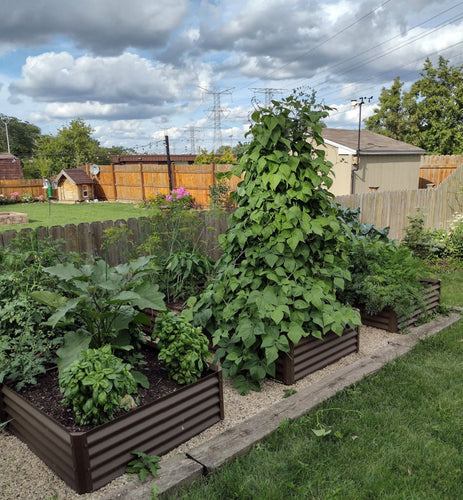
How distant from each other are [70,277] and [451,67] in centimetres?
2808

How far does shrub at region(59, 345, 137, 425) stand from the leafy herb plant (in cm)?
41

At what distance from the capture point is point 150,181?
66.7ft

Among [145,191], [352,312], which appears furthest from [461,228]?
[145,191]

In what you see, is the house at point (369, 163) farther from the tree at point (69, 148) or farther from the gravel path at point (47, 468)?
the tree at point (69, 148)

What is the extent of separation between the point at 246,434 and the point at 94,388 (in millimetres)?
927

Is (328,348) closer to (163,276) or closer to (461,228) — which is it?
(163,276)

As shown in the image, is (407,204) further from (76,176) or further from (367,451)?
(76,176)

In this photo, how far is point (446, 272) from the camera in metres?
6.54

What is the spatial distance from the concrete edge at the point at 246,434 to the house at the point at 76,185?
899 inches

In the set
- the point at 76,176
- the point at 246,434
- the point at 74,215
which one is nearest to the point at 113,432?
the point at 246,434

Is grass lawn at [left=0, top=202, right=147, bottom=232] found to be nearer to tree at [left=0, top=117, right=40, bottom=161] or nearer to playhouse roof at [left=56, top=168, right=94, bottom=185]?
playhouse roof at [left=56, top=168, right=94, bottom=185]

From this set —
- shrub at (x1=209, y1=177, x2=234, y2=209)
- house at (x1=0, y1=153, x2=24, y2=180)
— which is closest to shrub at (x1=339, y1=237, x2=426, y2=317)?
shrub at (x1=209, y1=177, x2=234, y2=209)

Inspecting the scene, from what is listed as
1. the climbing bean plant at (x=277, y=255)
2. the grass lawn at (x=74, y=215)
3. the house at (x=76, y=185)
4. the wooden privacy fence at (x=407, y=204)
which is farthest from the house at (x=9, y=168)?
the climbing bean plant at (x=277, y=255)

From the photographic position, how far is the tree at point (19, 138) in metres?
52.9
